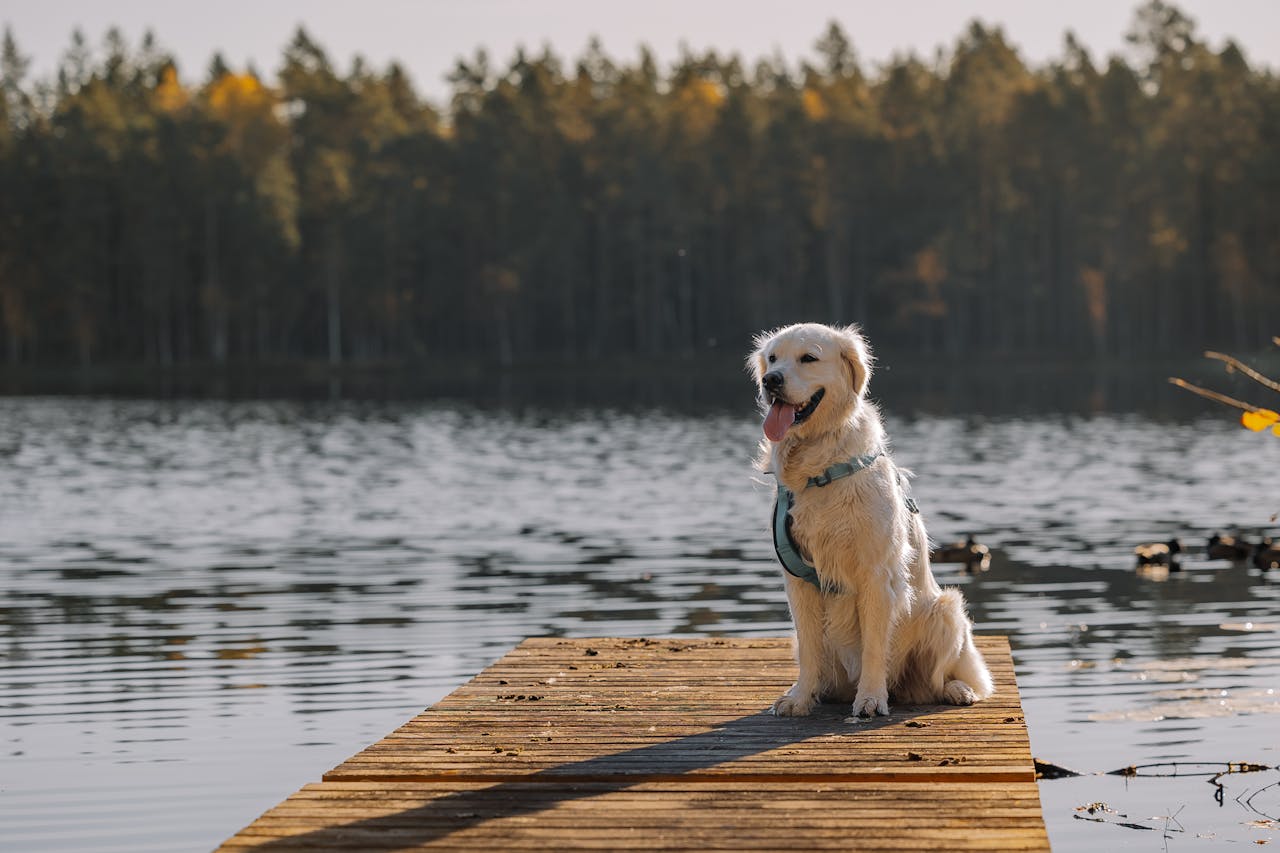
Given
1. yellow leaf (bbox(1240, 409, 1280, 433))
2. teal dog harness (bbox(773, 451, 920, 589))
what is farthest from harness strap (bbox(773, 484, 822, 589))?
yellow leaf (bbox(1240, 409, 1280, 433))

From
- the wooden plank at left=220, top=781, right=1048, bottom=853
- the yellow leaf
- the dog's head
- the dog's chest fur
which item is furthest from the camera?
the dog's chest fur

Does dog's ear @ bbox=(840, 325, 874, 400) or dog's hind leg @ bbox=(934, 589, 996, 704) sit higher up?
dog's ear @ bbox=(840, 325, 874, 400)

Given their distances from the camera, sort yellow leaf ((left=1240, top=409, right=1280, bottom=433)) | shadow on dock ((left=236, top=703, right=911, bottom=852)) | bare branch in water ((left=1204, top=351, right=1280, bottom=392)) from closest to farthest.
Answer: yellow leaf ((left=1240, top=409, right=1280, bottom=433)), bare branch in water ((left=1204, top=351, right=1280, bottom=392)), shadow on dock ((left=236, top=703, right=911, bottom=852))

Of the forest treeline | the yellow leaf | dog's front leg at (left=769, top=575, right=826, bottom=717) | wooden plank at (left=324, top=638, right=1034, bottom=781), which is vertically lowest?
wooden plank at (left=324, top=638, right=1034, bottom=781)

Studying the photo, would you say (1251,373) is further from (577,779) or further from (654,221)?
(654,221)

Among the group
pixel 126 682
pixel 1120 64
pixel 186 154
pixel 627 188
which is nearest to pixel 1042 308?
pixel 1120 64

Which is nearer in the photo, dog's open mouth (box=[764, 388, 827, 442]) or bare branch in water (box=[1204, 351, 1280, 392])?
bare branch in water (box=[1204, 351, 1280, 392])

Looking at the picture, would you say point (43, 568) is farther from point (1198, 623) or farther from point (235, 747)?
point (1198, 623)

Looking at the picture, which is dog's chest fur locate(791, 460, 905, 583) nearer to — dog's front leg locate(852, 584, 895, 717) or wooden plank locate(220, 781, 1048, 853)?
dog's front leg locate(852, 584, 895, 717)

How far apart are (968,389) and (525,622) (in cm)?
5409

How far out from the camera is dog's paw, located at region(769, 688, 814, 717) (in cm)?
857

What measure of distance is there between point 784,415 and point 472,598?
9357 mm

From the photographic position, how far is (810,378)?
319 inches

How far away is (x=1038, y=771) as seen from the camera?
9727mm
